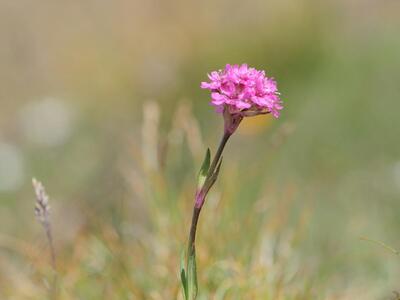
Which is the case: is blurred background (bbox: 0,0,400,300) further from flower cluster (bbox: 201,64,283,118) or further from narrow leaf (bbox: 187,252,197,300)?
flower cluster (bbox: 201,64,283,118)

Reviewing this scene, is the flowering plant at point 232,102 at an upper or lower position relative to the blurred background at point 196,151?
lower

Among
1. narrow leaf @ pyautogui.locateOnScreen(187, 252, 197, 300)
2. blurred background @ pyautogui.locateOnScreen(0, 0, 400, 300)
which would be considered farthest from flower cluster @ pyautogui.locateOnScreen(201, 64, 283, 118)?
blurred background @ pyautogui.locateOnScreen(0, 0, 400, 300)

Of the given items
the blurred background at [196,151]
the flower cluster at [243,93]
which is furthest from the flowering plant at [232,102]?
the blurred background at [196,151]

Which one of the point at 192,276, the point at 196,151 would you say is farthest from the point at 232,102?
the point at 196,151

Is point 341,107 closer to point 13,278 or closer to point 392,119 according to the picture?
point 392,119

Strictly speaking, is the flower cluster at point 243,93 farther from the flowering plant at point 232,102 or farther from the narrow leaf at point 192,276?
the narrow leaf at point 192,276

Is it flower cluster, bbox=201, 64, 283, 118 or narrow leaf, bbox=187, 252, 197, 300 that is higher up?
flower cluster, bbox=201, 64, 283, 118
